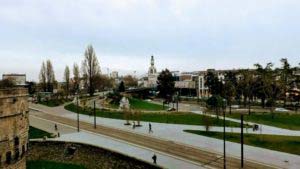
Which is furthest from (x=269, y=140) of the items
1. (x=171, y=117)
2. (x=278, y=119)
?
(x=171, y=117)

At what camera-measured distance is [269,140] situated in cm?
4653

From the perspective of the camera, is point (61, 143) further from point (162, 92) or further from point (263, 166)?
point (162, 92)

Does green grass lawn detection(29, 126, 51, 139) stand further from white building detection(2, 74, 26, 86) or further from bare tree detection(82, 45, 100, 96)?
bare tree detection(82, 45, 100, 96)

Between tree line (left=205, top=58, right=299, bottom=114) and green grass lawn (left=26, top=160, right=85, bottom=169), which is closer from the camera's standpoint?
green grass lawn (left=26, top=160, right=85, bottom=169)

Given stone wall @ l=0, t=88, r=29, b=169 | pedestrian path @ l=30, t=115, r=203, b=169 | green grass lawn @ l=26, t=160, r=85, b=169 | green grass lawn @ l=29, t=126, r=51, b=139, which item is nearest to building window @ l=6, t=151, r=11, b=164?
stone wall @ l=0, t=88, r=29, b=169

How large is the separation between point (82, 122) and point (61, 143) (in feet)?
56.1

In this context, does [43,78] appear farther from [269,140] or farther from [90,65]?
[269,140]

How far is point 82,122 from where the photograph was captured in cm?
6300

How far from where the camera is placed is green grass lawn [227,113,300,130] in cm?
6241

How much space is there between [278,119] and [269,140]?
79.0 feet

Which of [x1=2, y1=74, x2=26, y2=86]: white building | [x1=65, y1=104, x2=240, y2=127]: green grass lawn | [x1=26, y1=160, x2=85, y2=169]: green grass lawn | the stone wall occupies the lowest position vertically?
[x1=26, y1=160, x2=85, y2=169]: green grass lawn

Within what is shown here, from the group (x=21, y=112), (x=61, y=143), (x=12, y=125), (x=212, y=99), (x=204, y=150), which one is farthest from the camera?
(x=212, y=99)

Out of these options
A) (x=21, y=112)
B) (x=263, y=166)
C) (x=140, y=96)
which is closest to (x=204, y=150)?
(x=263, y=166)

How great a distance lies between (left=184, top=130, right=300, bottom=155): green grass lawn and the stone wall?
29626 mm
